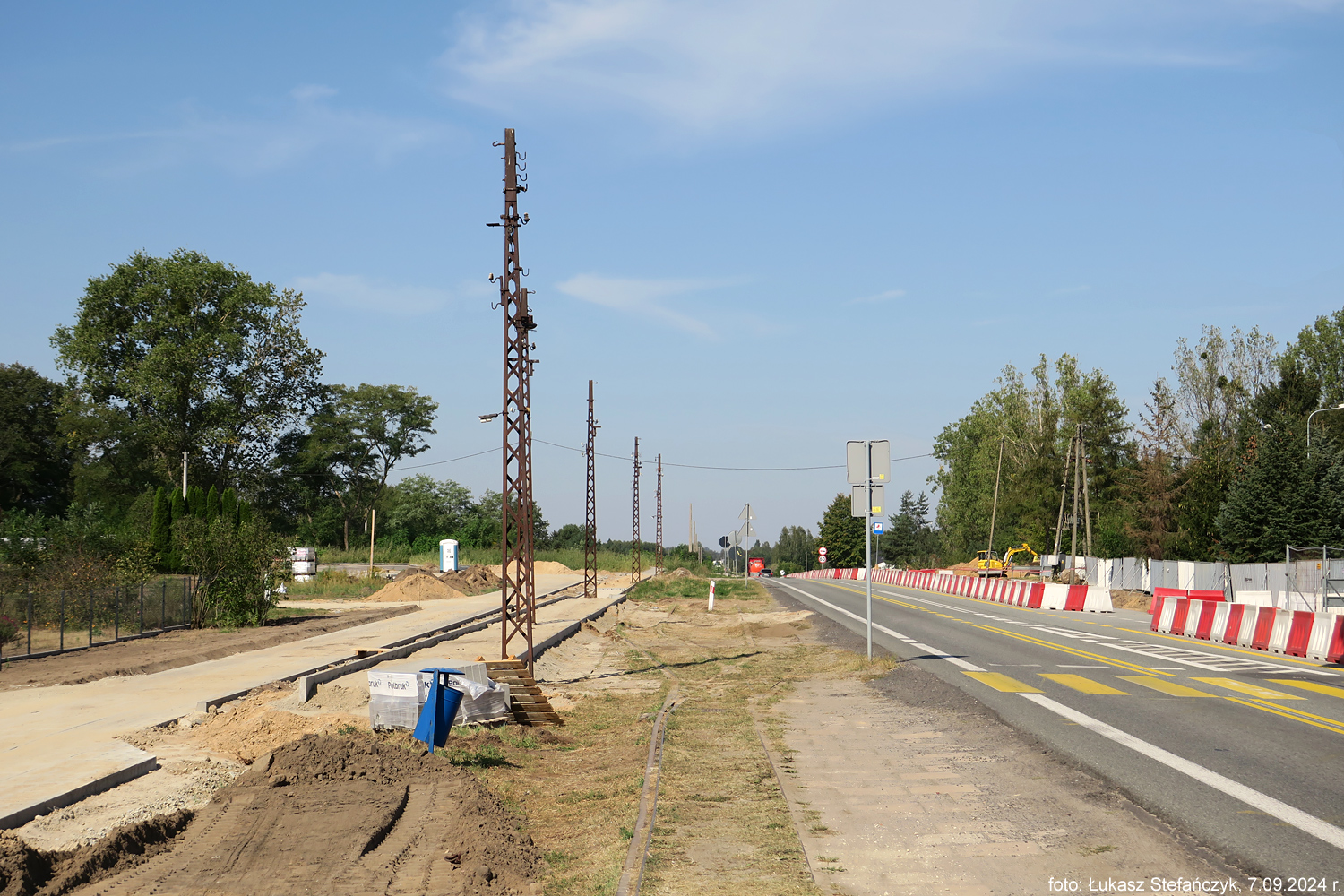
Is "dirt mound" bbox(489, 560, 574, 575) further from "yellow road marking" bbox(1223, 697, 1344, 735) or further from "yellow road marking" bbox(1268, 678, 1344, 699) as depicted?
"yellow road marking" bbox(1223, 697, 1344, 735)

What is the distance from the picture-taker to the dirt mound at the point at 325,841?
6.66 m

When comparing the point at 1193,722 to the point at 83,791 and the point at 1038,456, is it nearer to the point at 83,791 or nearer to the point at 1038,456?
the point at 83,791

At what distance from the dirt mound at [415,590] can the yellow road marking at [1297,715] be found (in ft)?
142

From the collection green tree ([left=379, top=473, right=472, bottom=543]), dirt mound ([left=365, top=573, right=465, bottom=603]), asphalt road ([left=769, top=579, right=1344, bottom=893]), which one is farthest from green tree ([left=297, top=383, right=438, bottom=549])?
asphalt road ([left=769, top=579, right=1344, bottom=893])

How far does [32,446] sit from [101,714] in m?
72.5

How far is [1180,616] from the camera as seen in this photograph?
25.9m

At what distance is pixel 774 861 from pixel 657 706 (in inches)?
336

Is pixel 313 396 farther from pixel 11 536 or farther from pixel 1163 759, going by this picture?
pixel 1163 759

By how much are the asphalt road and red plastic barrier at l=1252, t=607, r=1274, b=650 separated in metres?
0.52

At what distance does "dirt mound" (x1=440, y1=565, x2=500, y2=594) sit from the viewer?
5850cm

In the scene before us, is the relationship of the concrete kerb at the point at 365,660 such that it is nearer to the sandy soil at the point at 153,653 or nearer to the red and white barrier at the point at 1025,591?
the sandy soil at the point at 153,653

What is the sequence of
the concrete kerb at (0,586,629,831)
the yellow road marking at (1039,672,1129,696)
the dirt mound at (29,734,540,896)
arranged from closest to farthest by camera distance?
the dirt mound at (29,734,540,896) < the concrete kerb at (0,586,629,831) < the yellow road marking at (1039,672,1129,696)

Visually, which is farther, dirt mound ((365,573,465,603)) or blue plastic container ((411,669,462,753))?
dirt mound ((365,573,465,603))

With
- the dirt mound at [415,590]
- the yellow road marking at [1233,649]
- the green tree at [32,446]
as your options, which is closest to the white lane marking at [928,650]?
the yellow road marking at [1233,649]
